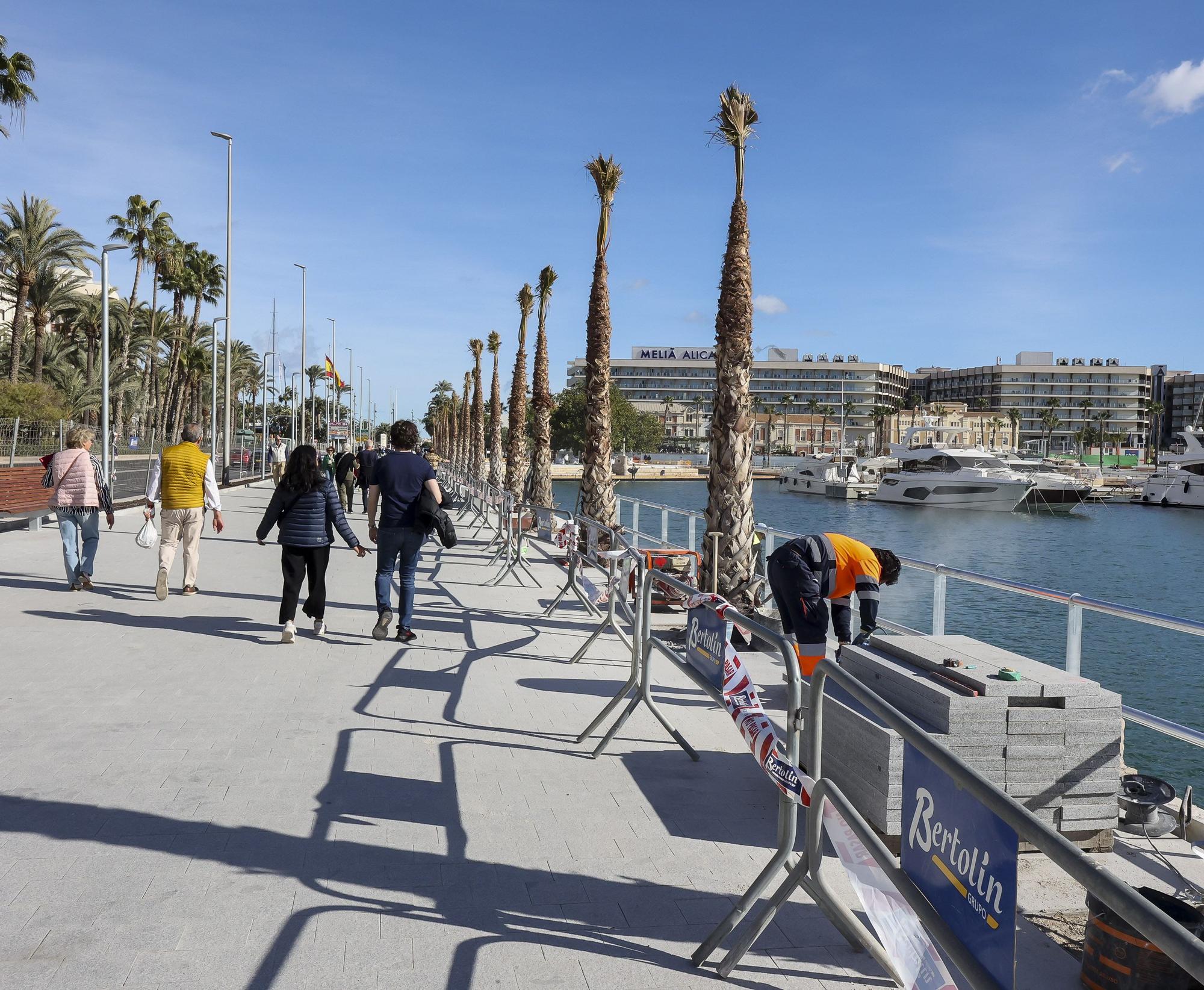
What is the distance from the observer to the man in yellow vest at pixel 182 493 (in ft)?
33.8

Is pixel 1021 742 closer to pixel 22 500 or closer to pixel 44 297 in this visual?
pixel 22 500

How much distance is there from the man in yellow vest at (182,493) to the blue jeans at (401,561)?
2.47m

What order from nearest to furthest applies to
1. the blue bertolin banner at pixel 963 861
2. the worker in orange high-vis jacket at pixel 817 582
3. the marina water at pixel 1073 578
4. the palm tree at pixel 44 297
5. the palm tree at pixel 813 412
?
the blue bertolin banner at pixel 963 861 < the worker in orange high-vis jacket at pixel 817 582 < the marina water at pixel 1073 578 < the palm tree at pixel 44 297 < the palm tree at pixel 813 412

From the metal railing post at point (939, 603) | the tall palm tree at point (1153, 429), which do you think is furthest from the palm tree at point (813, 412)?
the metal railing post at point (939, 603)

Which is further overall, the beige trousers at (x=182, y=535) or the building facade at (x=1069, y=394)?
the building facade at (x=1069, y=394)

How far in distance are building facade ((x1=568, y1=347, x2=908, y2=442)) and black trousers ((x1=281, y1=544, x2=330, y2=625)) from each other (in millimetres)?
173315

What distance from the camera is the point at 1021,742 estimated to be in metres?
4.25

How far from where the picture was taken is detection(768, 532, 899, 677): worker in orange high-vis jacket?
600 cm

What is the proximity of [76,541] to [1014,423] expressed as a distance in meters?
170

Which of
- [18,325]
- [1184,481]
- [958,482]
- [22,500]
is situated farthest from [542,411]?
[1184,481]

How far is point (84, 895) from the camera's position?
3.71 m

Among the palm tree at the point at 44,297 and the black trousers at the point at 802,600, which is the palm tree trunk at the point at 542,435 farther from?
the palm tree at the point at 44,297

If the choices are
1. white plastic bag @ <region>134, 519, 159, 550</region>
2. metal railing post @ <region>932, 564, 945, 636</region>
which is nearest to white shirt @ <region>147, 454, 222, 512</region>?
white plastic bag @ <region>134, 519, 159, 550</region>

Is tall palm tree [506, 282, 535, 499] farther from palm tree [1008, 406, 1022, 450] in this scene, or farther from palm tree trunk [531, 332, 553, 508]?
palm tree [1008, 406, 1022, 450]
